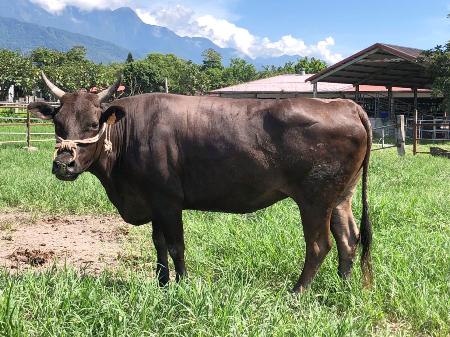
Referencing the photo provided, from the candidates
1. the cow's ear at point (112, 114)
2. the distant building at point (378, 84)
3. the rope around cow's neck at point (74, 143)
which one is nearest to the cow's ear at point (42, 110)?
the rope around cow's neck at point (74, 143)

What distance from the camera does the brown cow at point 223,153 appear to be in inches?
169

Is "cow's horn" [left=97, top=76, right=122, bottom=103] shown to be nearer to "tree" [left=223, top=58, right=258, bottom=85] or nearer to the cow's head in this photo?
the cow's head

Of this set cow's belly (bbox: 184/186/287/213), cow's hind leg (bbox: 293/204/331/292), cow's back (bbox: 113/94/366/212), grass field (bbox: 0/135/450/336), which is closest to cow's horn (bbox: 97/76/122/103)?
cow's back (bbox: 113/94/366/212)

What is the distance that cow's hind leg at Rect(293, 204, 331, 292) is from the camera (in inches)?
170

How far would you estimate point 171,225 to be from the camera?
439 cm

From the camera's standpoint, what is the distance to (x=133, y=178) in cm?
444

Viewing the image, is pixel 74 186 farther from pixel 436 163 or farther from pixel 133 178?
pixel 436 163

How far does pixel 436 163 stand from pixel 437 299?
9976 mm

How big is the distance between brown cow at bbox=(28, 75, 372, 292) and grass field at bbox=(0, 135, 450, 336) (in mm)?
398

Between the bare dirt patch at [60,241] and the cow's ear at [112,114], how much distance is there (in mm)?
1549

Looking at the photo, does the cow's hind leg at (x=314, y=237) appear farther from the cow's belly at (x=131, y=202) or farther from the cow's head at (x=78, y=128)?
the cow's head at (x=78, y=128)

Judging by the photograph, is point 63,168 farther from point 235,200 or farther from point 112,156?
point 235,200

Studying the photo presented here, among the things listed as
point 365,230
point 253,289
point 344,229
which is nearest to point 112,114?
point 253,289

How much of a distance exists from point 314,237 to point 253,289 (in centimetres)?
77
